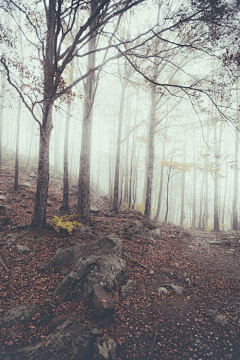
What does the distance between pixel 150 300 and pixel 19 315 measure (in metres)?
→ 2.75

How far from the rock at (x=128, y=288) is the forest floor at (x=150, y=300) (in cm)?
13

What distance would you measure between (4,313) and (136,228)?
5.97 meters

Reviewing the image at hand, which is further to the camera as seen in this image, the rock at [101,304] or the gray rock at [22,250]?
the gray rock at [22,250]

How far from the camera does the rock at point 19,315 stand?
8.53ft

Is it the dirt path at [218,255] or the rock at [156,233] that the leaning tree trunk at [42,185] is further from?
the dirt path at [218,255]

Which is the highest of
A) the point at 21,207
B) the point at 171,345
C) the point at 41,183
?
the point at 41,183

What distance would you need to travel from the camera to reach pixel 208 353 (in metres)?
2.51

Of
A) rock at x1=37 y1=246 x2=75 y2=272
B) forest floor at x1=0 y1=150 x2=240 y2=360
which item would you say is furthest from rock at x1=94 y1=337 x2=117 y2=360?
rock at x1=37 y1=246 x2=75 y2=272

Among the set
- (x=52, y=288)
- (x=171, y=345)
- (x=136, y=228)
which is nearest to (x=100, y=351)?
(x=171, y=345)

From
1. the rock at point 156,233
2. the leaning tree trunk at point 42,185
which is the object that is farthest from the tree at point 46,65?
the rock at point 156,233

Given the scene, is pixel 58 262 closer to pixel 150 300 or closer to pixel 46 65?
pixel 150 300

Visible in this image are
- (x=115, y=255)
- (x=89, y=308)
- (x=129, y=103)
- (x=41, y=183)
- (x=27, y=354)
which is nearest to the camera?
(x=27, y=354)

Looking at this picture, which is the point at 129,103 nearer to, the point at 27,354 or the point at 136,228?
the point at 136,228

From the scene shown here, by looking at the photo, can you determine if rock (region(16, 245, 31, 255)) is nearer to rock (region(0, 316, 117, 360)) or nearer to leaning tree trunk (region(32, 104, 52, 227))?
leaning tree trunk (region(32, 104, 52, 227))
